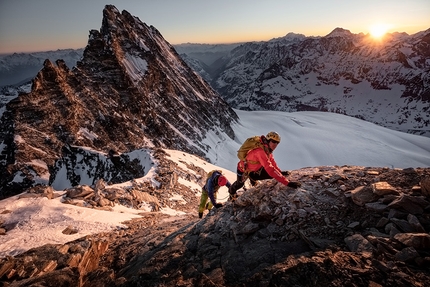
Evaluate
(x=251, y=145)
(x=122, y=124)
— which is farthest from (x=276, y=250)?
(x=122, y=124)

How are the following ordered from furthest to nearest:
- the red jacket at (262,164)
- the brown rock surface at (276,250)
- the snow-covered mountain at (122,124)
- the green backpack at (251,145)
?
the snow-covered mountain at (122,124) → the green backpack at (251,145) → the red jacket at (262,164) → the brown rock surface at (276,250)

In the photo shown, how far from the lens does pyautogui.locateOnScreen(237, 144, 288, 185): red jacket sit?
750 centimetres

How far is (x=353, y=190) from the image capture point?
671cm

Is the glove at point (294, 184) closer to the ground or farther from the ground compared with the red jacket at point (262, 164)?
closer to the ground

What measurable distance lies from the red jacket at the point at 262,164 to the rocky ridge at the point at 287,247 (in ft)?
1.65

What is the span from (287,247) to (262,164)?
106 inches

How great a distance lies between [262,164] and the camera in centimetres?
781

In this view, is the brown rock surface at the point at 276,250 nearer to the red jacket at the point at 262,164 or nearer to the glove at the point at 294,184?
the glove at the point at 294,184

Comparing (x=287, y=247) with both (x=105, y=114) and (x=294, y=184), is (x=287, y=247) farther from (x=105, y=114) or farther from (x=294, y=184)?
(x=105, y=114)

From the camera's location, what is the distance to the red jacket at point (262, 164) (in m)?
7.50

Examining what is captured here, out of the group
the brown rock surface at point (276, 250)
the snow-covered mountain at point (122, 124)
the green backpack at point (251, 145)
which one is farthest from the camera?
the snow-covered mountain at point (122, 124)

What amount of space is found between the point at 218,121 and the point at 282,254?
78.3 m

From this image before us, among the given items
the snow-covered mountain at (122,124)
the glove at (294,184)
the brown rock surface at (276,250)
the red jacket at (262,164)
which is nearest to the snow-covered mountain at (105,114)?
the snow-covered mountain at (122,124)

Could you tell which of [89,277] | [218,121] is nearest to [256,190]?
[89,277]
